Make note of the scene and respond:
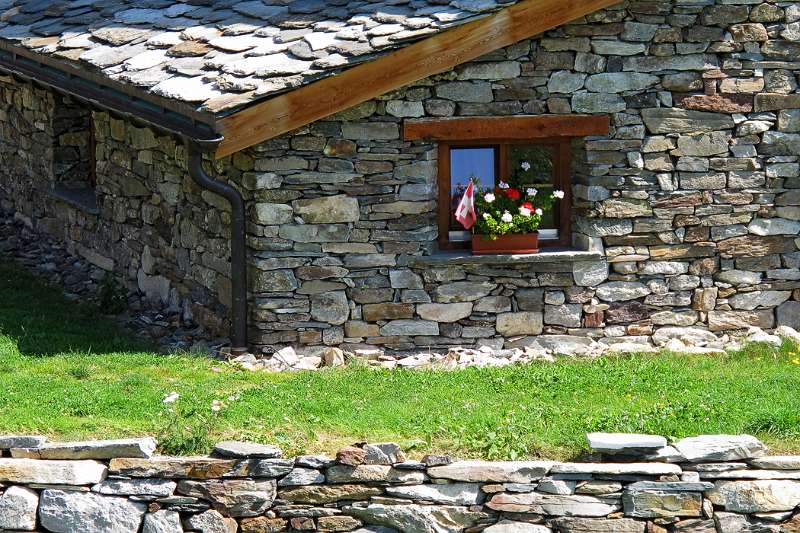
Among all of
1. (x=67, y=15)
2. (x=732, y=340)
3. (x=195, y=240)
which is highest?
(x=67, y=15)

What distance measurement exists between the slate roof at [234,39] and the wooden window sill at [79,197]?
172 centimetres

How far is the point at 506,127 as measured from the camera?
10742 millimetres

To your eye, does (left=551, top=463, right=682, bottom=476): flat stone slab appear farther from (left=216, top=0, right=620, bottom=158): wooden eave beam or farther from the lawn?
(left=216, top=0, right=620, bottom=158): wooden eave beam

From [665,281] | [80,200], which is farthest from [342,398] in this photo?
[80,200]

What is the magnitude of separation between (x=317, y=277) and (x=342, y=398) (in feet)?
5.38

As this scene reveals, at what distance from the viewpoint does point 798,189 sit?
443 inches

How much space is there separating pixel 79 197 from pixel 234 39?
357 centimetres

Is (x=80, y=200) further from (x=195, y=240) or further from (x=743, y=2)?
(x=743, y=2)

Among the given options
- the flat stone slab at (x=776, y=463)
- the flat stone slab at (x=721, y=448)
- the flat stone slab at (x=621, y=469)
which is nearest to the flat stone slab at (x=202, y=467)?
the flat stone slab at (x=621, y=469)

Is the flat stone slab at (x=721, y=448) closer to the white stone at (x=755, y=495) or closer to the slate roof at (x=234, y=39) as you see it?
the white stone at (x=755, y=495)

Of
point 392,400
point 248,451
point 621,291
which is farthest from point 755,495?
point 621,291

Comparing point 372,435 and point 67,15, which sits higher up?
point 67,15

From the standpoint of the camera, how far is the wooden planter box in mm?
10852

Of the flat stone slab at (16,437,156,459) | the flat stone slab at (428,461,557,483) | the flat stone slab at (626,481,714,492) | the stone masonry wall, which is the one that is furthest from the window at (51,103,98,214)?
the flat stone slab at (626,481,714,492)
